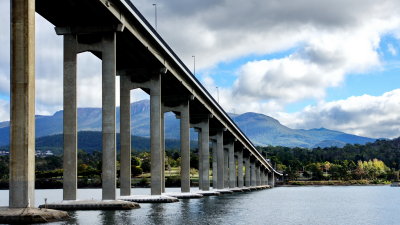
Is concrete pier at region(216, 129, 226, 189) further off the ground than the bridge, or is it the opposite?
the bridge

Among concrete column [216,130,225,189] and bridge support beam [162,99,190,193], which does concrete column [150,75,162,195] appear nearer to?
bridge support beam [162,99,190,193]

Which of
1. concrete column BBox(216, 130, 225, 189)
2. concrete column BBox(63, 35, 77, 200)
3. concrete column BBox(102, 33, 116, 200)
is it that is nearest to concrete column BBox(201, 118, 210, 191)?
concrete column BBox(216, 130, 225, 189)

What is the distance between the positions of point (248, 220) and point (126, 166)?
2483 centimetres

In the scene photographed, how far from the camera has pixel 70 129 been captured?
171ft

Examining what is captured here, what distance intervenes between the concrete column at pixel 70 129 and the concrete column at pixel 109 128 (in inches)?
107

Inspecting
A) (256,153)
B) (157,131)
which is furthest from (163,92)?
(256,153)

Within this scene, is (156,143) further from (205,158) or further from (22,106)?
(205,158)

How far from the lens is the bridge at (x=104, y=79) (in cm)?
3478

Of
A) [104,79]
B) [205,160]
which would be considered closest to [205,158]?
[205,160]

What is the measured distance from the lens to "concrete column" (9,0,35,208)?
34.5 m

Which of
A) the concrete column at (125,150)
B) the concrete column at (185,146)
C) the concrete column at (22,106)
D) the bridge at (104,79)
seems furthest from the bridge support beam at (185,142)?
the concrete column at (22,106)

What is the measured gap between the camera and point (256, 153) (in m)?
181

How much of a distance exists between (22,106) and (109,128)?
739 inches

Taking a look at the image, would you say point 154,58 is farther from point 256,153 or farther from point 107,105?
point 256,153
